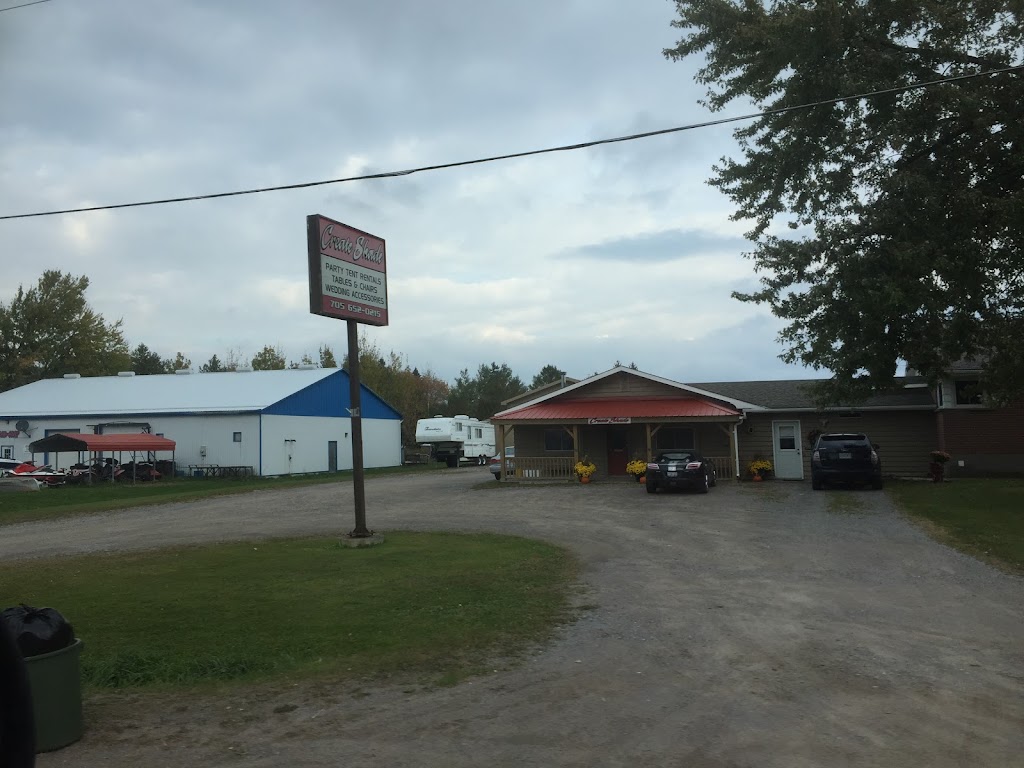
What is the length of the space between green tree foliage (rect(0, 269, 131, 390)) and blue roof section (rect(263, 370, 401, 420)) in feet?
116

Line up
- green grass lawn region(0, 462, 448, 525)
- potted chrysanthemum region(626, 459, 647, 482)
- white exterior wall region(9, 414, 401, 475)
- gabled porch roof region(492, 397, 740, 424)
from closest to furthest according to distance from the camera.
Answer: green grass lawn region(0, 462, 448, 525) < gabled porch roof region(492, 397, 740, 424) < potted chrysanthemum region(626, 459, 647, 482) < white exterior wall region(9, 414, 401, 475)

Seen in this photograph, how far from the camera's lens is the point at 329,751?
210 inches

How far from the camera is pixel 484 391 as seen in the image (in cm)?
10388

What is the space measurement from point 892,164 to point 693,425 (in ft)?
45.3

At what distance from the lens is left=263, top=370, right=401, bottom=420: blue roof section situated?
142 ft

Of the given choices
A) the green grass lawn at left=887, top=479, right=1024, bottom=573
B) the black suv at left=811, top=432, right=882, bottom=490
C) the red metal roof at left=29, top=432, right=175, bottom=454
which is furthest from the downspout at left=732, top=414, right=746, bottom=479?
the red metal roof at left=29, top=432, right=175, bottom=454

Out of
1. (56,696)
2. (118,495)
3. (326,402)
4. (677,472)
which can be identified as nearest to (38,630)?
(56,696)

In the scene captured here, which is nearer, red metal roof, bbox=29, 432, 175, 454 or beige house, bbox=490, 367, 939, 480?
beige house, bbox=490, 367, 939, 480

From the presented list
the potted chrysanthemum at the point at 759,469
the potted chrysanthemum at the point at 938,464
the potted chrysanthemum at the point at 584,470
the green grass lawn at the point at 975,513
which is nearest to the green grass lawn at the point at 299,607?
the green grass lawn at the point at 975,513

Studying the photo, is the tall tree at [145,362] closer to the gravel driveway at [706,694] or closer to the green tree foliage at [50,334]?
the green tree foliage at [50,334]

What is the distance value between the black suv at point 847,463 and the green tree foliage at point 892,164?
16.5 ft

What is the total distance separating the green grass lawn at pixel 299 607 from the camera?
738 cm

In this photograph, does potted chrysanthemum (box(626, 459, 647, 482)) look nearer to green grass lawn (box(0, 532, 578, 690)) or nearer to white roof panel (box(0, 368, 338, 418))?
green grass lawn (box(0, 532, 578, 690))

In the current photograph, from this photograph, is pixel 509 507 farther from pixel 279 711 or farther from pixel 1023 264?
pixel 279 711
